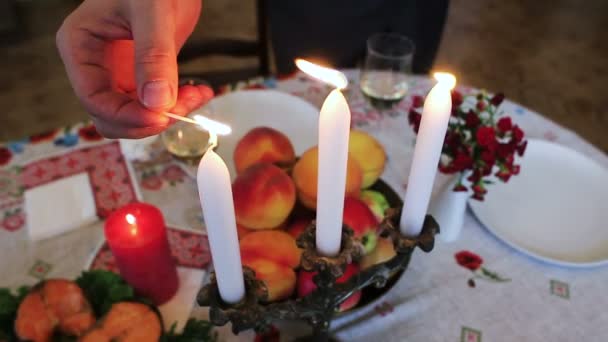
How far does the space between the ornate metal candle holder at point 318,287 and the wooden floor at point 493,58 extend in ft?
5.77

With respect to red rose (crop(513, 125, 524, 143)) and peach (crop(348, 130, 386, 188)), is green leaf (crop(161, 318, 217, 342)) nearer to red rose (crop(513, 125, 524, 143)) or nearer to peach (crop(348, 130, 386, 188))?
peach (crop(348, 130, 386, 188))

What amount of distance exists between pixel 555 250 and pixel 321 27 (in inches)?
33.9

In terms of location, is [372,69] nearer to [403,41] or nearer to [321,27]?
[403,41]

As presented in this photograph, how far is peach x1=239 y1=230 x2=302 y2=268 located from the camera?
0.51m

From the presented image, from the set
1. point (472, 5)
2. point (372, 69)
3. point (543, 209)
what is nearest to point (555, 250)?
point (543, 209)

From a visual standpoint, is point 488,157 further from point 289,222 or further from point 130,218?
point 130,218

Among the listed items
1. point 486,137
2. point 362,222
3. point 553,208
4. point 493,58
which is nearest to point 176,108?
point 362,222

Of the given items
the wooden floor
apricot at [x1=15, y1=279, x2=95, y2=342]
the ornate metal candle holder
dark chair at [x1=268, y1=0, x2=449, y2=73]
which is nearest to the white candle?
the ornate metal candle holder

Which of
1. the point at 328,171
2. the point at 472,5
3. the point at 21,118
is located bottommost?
the point at 21,118

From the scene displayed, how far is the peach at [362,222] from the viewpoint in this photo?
0.52 metres

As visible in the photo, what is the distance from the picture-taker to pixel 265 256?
507mm

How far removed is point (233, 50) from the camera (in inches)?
44.7

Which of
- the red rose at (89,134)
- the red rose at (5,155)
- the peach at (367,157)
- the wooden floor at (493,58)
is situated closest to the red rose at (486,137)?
the peach at (367,157)

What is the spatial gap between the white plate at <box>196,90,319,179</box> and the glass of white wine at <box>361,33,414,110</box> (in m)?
0.12
